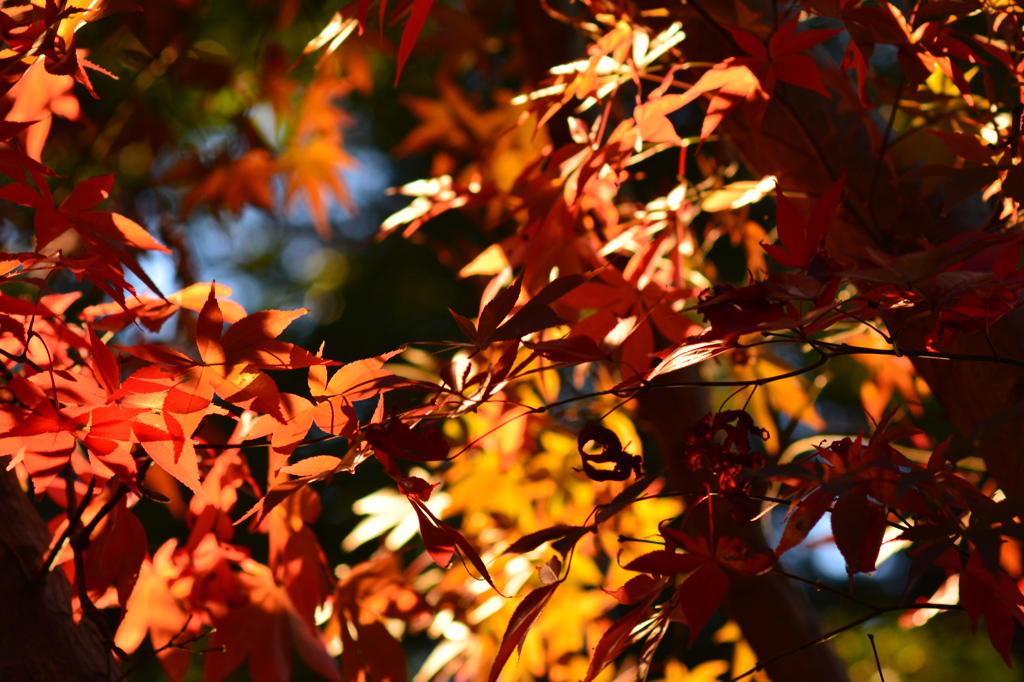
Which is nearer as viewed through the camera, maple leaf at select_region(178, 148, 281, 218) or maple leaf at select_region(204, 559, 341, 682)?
maple leaf at select_region(204, 559, 341, 682)

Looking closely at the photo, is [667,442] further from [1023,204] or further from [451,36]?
[451,36]

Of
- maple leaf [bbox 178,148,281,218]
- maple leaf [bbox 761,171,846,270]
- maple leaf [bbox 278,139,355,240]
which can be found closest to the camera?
maple leaf [bbox 761,171,846,270]

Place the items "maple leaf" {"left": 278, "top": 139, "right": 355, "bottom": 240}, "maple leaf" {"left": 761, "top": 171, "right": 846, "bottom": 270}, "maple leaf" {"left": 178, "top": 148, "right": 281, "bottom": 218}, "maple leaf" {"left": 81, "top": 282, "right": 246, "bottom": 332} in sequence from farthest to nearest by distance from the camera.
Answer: "maple leaf" {"left": 278, "top": 139, "right": 355, "bottom": 240}, "maple leaf" {"left": 178, "top": 148, "right": 281, "bottom": 218}, "maple leaf" {"left": 81, "top": 282, "right": 246, "bottom": 332}, "maple leaf" {"left": 761, "top": 171, "right": 846, "bottom": 270}

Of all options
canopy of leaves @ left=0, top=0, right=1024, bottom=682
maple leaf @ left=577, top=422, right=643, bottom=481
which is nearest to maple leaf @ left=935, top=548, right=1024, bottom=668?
canopy of leaves @ left=0, top=0, right=1024, bottom=682

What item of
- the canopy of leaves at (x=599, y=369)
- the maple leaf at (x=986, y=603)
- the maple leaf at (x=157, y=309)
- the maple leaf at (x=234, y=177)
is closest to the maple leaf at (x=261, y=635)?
the canopy of leaves at (x=599, y=369)

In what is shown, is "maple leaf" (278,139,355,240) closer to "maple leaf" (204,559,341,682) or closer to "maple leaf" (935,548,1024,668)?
"maple leaf" (204,559,341,682)

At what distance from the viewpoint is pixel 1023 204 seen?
355 mm

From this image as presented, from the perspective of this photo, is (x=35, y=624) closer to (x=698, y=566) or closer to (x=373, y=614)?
(x=373, y=614)

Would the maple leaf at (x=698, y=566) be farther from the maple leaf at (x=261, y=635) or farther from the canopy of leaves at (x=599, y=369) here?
the maple leaf at (x=261, y=635)

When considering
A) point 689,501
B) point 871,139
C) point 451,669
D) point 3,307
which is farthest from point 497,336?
point 451,669

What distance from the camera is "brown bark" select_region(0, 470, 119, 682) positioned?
1.33ft

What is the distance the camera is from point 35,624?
42cm

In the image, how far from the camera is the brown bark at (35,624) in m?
0.40

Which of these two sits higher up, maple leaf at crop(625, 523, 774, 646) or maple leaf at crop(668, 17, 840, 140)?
maple leaf at crop(668, 17, 840, 140)
